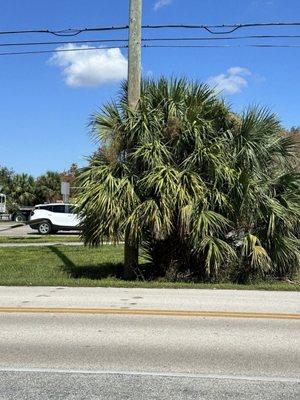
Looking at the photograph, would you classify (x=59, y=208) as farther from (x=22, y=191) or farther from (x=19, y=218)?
(x=22, y=191)

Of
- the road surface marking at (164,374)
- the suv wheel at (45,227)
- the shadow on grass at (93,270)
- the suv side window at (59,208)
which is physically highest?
the suv side window at (59,208)

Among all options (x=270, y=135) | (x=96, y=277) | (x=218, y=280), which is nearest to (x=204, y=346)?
(x=218, y=280)

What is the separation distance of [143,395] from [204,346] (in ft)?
6.31

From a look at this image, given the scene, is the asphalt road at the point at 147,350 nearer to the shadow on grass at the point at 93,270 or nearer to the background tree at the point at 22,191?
the shadow on grass at the point at 93,270

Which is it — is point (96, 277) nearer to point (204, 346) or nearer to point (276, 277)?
point (276, 277)

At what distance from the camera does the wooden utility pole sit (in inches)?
535

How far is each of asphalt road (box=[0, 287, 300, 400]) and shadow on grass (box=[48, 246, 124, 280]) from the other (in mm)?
3800

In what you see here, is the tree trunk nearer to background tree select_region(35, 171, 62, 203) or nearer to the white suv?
the white suv

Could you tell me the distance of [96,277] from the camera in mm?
13875

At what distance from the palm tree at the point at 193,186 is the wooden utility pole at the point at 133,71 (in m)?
0.16

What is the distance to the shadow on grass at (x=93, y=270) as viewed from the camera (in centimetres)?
1406

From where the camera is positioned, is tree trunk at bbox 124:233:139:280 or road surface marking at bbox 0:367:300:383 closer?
road surface marking at bbox 0:367:300:383

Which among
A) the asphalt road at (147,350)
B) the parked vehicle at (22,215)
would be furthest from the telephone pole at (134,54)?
the parked vehicle at (22,215)

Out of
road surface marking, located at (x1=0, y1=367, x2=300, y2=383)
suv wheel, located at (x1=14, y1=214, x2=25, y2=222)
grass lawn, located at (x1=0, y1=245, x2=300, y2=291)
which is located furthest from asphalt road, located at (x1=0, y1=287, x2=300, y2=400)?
suv wheel, located at (x1=14, y1=214, x2=25, y2=222)
